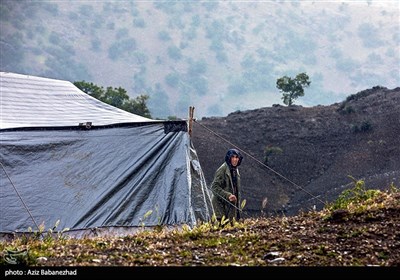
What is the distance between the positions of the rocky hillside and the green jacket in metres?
13.2

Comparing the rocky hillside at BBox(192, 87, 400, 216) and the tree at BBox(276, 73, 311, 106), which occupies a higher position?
Result: the tree at BBox(276, 73, 311, 106)

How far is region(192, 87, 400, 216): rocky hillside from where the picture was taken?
27.2 m

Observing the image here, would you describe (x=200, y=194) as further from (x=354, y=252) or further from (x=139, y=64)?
(x=139, y=64)

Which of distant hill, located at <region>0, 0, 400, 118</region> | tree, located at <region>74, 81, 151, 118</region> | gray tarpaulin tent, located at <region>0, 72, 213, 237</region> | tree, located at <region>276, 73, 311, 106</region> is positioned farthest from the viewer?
distant hill, located at <region>0, 0, 400, 118</region>

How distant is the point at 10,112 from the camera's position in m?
14.3

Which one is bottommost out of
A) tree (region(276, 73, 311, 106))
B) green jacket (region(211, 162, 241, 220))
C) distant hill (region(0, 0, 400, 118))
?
green jacket (region(211, 162, 241, 220))

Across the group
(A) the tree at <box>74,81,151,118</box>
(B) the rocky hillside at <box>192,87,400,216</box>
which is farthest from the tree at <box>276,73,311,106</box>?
(A) the tree at <box>74,81,151,118</box>

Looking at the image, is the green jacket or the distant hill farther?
the distant hill

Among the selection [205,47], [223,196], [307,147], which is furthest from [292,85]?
[205,47]

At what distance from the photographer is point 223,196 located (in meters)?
11.5

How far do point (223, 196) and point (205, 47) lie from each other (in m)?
132

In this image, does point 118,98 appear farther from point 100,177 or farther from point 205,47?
point 205,47

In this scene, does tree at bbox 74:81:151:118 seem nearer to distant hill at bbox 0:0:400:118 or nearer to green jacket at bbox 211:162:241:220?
green jacket at bbox 211:162:241:220

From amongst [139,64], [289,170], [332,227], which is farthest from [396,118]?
[139,64]
